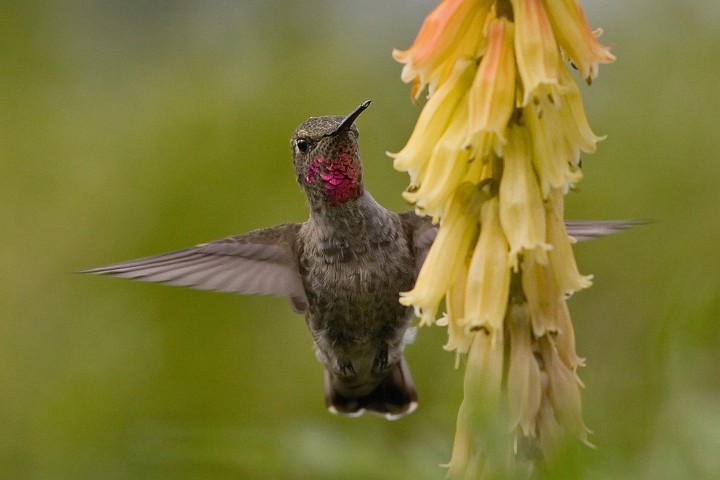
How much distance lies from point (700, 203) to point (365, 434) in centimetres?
283

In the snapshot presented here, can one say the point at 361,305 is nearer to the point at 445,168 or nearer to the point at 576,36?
the point at 445,168

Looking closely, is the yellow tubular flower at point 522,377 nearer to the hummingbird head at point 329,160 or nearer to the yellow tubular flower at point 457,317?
the yellow tubular flower at point 457,317

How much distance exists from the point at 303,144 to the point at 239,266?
57cm

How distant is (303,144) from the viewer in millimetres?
4730

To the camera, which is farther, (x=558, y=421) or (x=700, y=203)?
(x=700, y=203)

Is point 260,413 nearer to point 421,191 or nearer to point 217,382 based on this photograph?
point 217,382

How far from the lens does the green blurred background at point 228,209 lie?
4.74m

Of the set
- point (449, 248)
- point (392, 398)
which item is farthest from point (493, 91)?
point (392, 398)

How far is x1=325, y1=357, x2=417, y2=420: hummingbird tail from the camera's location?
502 centimetres

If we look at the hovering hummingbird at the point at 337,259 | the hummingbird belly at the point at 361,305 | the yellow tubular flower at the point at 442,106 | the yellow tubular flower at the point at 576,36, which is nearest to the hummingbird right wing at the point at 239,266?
the hovering hummingbird at the point at 337,259

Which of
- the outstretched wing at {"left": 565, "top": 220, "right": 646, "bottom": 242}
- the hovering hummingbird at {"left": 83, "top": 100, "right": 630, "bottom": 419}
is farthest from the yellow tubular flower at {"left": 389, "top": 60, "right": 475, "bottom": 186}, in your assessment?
the hovering hummingbird at {"left": 83, "top": 100, "right": 630, "bottom": 419}

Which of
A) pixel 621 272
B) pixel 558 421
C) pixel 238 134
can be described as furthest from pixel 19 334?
pixel 558 421

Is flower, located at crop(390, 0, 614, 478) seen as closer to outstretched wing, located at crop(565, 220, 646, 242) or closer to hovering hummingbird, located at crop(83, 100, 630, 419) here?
outstretched wing, located at crop(565, 220, 646, 242)

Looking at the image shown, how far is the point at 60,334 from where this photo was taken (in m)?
6.06
